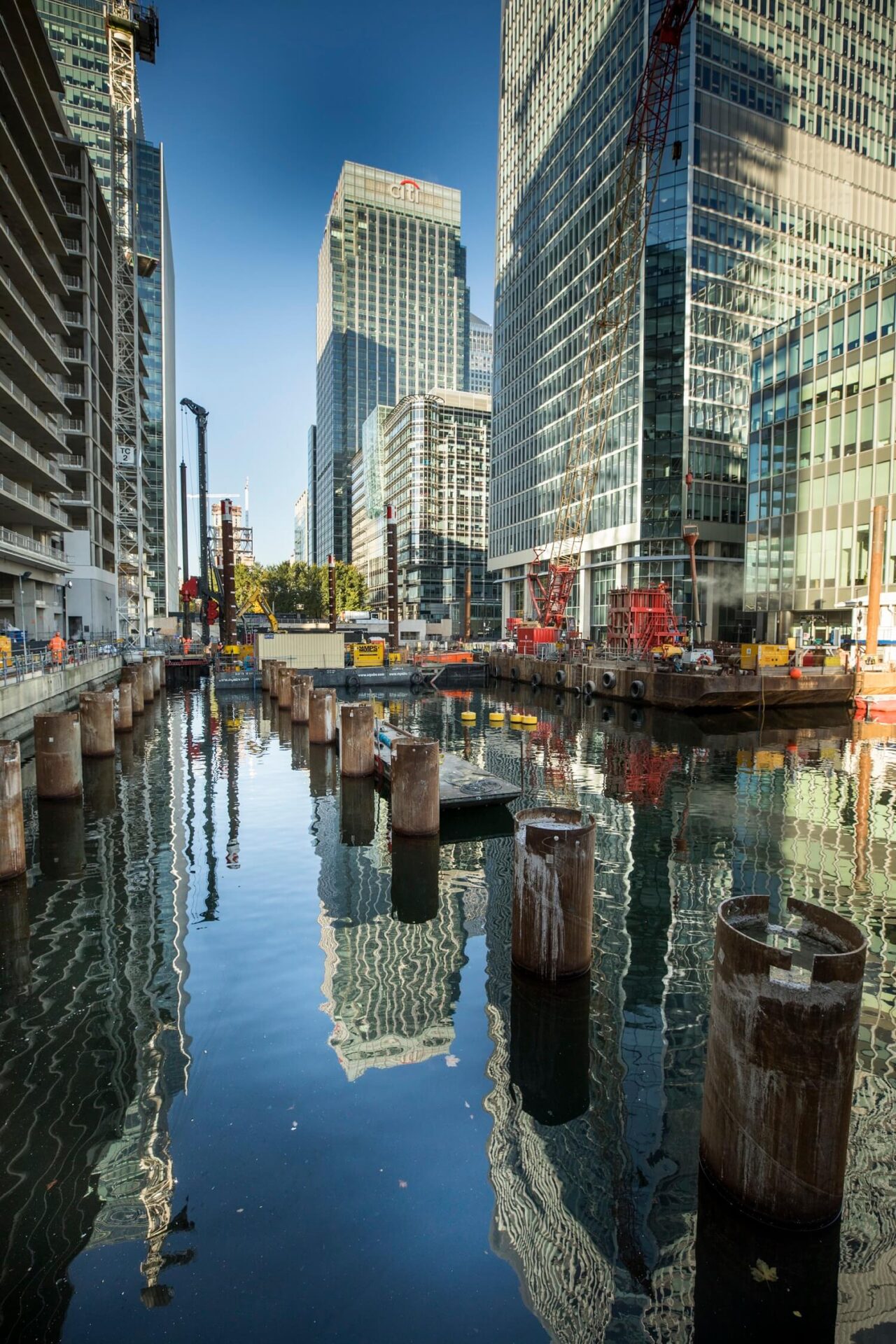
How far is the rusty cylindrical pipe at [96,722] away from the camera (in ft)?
86.0

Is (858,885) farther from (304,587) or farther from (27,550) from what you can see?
(304,587)

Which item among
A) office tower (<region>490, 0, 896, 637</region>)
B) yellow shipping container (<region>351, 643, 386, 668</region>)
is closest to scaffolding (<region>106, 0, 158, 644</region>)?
yellow shipping container (<region>351, 643, 386, 668</region>)

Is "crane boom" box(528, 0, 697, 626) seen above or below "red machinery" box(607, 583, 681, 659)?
above

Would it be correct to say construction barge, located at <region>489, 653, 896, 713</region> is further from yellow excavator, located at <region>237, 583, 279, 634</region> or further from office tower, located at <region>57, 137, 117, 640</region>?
office tower, located at <region>57, 137, 117, 640</region>

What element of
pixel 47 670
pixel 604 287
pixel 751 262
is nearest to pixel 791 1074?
pixel 47 670

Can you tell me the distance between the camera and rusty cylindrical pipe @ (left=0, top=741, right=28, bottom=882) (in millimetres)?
13297

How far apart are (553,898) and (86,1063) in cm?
587

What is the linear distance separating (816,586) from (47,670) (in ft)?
185

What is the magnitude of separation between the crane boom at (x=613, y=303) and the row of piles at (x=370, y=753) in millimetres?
44380

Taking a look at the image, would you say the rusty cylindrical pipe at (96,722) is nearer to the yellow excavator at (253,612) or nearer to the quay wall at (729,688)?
the quay wall at (729,688)

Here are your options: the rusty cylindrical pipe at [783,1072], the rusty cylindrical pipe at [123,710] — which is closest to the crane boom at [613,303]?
the rusty cylindrical pipe at [123,710]

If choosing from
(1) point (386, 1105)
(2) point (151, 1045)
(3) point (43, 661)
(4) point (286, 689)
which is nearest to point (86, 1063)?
(2) point (151, 1045)

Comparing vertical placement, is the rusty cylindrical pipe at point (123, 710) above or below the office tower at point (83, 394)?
below

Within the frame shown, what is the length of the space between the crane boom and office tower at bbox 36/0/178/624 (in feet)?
208
